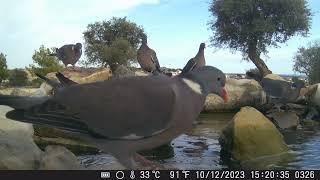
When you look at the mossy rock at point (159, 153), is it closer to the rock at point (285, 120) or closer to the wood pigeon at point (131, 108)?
the rock at point (285, 120)

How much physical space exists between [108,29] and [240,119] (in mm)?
42233

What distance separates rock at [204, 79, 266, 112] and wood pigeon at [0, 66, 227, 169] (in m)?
19.0

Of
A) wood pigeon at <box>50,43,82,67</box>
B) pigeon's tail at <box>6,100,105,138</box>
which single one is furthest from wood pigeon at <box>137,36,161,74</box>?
pigeon's tail at <box>6,100,105,138</box>

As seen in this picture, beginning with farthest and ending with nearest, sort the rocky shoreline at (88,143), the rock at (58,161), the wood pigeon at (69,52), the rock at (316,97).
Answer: the rock at (316,97)
the wood pigeon at (69,52)
the rocky shoreline at (88,143)
the rock at (58,161)

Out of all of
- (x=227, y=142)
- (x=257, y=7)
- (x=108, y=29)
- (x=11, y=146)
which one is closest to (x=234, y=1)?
(x=257, y=7)

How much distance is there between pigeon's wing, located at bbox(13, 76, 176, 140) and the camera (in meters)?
4.68

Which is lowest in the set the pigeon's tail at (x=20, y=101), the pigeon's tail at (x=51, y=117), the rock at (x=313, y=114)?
the rock at (x=313, y=114)

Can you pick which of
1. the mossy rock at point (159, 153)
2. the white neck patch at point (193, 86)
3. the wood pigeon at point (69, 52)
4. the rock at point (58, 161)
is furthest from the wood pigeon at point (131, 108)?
the wood pigeon at point (69, 52)

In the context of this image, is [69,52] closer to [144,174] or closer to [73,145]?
[73,145]

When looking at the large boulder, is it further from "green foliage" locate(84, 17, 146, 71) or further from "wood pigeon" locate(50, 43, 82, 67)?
"green foliage" locate(84, 17, 146, 71)

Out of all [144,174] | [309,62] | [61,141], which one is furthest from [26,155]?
[309,62]

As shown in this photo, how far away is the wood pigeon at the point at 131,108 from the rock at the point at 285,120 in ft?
42.0

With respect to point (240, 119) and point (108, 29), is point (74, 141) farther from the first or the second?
point (108, 29)

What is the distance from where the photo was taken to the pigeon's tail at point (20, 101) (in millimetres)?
4316
